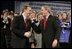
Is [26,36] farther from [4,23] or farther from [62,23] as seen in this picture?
[62,23]

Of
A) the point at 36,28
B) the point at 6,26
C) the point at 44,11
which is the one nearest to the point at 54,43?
the point at 36,28

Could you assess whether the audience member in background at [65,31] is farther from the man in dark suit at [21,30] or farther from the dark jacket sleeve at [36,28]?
the man in dark suit at [21,30]

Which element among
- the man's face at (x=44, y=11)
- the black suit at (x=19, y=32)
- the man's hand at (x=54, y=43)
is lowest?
the man's hand at (x=54, y=43)

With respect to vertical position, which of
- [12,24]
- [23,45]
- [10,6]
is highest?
[10,6]

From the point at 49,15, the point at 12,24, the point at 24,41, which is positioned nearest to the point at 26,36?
the point at 24,41

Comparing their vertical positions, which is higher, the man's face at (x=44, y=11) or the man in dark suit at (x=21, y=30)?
the man's face at (x=44, y=11)

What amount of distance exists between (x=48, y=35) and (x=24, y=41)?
0.50 metres

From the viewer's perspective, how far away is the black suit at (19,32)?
4043 millimetres

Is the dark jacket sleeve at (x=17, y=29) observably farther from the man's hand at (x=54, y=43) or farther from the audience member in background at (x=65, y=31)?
the audience member in background at (x=65, y=31)

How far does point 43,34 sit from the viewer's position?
13.3 feet

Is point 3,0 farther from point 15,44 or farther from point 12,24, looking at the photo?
point 15,44

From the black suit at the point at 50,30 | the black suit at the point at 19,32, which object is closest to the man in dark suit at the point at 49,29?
the black suit at the point at 50,30

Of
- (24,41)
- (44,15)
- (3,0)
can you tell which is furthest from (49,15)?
(3,0)

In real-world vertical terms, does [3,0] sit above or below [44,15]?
above
